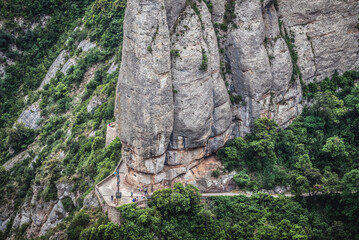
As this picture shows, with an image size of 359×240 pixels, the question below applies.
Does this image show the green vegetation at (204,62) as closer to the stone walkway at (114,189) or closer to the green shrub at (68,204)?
the stone walkway at (114,189)

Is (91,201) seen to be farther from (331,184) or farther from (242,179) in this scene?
(331,184)

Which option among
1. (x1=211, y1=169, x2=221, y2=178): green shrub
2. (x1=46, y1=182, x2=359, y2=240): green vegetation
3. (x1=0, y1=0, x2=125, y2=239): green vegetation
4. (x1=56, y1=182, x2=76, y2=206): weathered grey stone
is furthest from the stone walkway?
(x1=211, y1=169, x2=221, y2=178): green shrub

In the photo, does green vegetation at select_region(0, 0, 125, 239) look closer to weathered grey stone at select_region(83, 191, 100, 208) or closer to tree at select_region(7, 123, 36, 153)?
tree at select_region(7, 123, 36, 153)

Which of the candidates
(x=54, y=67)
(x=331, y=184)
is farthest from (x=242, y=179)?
(x=54, y=67)

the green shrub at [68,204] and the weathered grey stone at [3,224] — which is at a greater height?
the green shrub at [68,204]

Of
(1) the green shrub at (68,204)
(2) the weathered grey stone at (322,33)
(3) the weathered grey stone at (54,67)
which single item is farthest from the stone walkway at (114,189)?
(3) the weathered grey stone at (54,67)

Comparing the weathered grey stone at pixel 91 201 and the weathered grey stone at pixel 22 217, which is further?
the weathered grey stone at pixel 22 217
